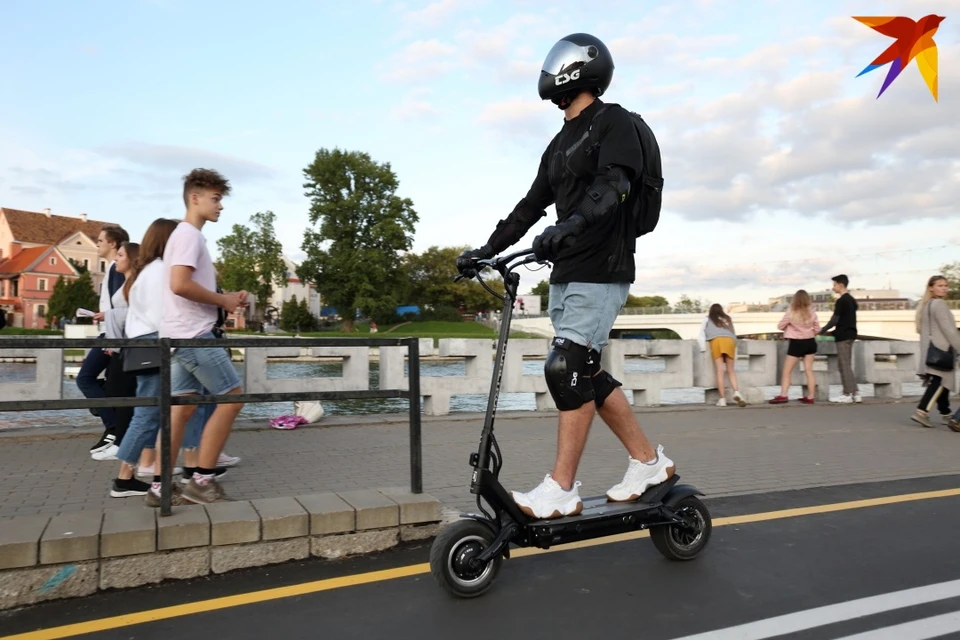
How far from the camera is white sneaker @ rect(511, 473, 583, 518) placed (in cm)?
321

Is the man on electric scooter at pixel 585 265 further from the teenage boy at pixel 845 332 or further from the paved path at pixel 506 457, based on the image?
the teenage boy at pixel 845 332

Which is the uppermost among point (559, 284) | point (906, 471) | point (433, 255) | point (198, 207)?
point (433, 255)

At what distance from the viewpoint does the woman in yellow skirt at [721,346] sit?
420 inches

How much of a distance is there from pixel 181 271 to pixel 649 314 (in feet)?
236

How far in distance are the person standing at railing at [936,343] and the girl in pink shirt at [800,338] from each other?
1.81 metres

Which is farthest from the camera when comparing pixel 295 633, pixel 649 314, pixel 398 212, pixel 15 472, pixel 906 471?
pixel 649 314

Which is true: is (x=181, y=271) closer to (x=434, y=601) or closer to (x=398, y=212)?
(x=434, y=601)

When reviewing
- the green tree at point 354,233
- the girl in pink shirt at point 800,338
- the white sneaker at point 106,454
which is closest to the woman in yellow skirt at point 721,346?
the girl in pink shirt at point 800,338

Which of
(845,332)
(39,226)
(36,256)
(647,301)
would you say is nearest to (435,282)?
(36,256)

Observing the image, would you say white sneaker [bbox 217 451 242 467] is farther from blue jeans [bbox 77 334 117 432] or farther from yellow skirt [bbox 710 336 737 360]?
yellow skirt [bbox 710 336 737 360]

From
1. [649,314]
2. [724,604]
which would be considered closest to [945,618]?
[724,604]

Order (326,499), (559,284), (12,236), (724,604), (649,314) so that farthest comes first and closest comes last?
(12,236), (649,314), (326,499), (559,284), (724,604)

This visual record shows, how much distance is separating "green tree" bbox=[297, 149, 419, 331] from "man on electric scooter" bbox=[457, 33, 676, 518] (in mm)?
61903

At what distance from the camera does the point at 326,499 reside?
13.2 ft
